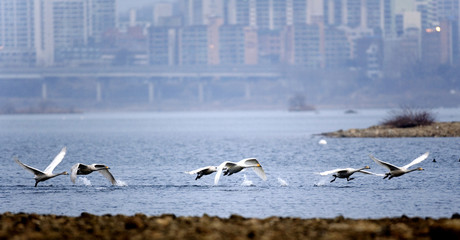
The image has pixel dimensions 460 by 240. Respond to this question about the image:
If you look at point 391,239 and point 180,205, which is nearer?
point 391,239

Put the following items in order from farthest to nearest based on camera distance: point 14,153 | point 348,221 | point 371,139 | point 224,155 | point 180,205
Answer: point 371,139 → point 14,153 → point 224,155 → point 180,205 → point 348,221

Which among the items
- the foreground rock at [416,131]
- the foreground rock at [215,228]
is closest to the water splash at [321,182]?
the foreground rock at [215,228]

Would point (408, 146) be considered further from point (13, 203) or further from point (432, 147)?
point (13, 203)

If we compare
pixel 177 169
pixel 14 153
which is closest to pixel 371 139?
pixel 14 153

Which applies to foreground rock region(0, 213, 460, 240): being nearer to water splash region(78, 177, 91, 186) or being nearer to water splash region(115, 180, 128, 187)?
water splash region(115, 180, 128, 187)

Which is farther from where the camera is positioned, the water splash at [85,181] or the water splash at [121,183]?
the water splash at [85,181]

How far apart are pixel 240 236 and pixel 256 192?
16.1 meters

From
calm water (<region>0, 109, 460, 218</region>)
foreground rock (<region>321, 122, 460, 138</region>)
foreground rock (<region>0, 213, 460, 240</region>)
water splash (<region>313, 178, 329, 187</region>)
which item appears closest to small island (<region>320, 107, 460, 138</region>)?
foreground rock (<region>321, 122, 460, 138</region>)

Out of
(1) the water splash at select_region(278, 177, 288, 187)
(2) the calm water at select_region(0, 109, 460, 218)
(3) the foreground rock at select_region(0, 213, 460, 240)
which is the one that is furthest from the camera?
(1) the water splash at select_region(278, 177, 288, 187)

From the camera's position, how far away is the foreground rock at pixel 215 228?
18625 mm

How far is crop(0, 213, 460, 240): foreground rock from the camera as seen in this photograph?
733 inches

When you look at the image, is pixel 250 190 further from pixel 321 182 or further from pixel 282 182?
pixel 321 182

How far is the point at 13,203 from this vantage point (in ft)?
103

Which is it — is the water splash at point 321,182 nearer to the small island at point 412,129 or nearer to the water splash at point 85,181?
the water splash at point 85,181
